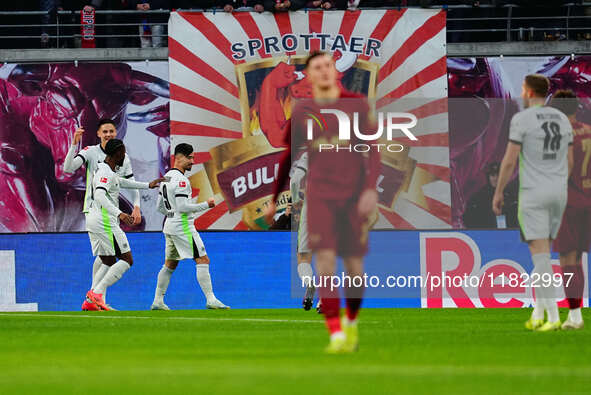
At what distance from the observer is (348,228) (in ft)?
23.7

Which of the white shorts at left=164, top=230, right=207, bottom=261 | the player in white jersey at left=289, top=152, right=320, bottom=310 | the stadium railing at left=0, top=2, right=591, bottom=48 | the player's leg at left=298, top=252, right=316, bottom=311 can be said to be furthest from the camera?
the stadium railing at left=0, top=2, right=591, bottom=48

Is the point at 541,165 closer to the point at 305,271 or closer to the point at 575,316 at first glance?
the point at 575,316

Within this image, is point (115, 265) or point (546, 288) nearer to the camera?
point (546, 288)

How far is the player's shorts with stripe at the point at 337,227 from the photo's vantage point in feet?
23.5

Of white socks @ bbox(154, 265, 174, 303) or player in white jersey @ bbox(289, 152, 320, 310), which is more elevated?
player in white jersey @ bbox(289, 152, 320, 310)

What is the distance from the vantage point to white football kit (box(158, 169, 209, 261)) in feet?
53.7

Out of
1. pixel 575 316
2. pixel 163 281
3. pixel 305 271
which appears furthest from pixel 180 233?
pixel 575 316

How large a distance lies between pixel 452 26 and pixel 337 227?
15.2 meters

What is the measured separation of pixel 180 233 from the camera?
16.4m

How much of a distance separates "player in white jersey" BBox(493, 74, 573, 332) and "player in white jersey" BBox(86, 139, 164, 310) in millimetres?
7047

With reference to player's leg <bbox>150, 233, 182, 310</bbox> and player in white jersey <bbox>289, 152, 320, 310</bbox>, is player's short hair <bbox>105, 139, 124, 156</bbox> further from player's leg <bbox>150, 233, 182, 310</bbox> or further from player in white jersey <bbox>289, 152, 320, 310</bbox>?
player in white jersey <bbox>289, 152, 320, 310</bbox>

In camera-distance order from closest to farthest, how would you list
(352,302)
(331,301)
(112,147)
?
(331,301), (352,302), (112,147)

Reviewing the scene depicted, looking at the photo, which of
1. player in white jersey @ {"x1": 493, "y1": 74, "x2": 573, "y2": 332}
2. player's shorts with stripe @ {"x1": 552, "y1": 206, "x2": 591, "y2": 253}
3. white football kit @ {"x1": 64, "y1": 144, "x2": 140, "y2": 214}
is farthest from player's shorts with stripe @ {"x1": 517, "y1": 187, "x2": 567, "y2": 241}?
white football kit @ {"x1": 64, "y1": 144, "x2": 140, "y2": 214}

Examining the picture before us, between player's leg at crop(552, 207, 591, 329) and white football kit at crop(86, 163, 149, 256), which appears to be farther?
white football kit at crop(86, 163, 149, 256)
